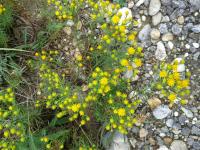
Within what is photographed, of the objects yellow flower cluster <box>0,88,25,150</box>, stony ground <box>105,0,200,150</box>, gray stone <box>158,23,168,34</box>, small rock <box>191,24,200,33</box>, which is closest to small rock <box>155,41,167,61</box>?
stony ground <box>105,0,200,150</box>

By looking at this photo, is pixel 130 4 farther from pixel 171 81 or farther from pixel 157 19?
pixel 171 81

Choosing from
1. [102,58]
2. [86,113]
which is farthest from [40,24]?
[86,113]

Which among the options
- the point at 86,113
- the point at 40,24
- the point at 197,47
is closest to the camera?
the point at 86,113

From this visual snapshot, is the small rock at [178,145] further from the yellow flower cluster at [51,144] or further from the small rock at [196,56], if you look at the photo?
the yellow flower cluster at [51,144]

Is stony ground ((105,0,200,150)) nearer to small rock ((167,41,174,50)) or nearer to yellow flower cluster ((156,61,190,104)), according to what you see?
small rock ((167,41,174,50))

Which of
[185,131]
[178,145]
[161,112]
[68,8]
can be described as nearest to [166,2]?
[68,8]

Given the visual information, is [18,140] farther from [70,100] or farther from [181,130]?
[181,130]
